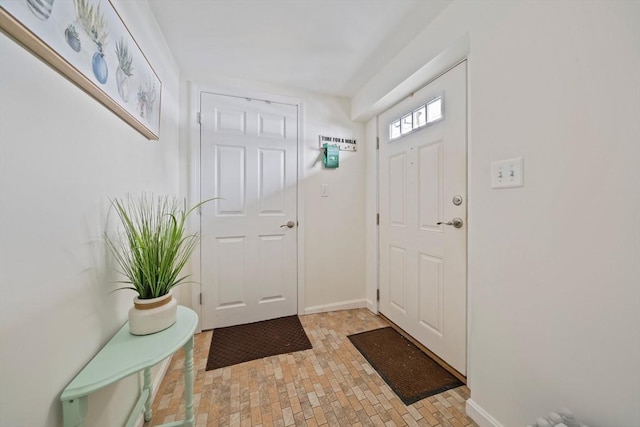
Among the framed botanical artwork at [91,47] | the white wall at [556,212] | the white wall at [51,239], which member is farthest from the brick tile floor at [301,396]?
the framed botanical artwork at [91,47]

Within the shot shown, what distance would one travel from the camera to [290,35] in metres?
1.55

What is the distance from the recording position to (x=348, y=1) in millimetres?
1290

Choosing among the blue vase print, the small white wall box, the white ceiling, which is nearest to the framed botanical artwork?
the blue vase print

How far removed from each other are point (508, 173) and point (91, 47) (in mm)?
1660

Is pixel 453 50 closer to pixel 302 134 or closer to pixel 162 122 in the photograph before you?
pixel 302 134

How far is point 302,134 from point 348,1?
1.11m

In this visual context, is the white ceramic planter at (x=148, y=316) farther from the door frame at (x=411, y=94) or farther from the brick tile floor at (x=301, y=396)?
the door frame at (x=411, y=94)

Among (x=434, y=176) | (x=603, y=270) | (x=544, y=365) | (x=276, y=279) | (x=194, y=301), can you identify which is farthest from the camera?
(x=276, y=279)

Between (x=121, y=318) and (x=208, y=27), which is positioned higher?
(x=208, y=27)

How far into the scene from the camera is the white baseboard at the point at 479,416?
108 centimetres

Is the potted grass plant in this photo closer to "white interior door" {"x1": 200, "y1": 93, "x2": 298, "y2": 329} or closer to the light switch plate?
"white interior door" {"x1": 200, "y1": 93, "x2": 298, "y2": 329}

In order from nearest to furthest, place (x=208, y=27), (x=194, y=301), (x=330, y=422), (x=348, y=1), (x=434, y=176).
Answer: (x=330, y=422) < (x=348, y=1) < (x=208, y=27) < (x=434, y=176) < (x=194, y=301)

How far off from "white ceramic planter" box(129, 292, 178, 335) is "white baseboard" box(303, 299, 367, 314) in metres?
1.59

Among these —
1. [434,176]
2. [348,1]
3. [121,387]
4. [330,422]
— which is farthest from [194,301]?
[348,1]
